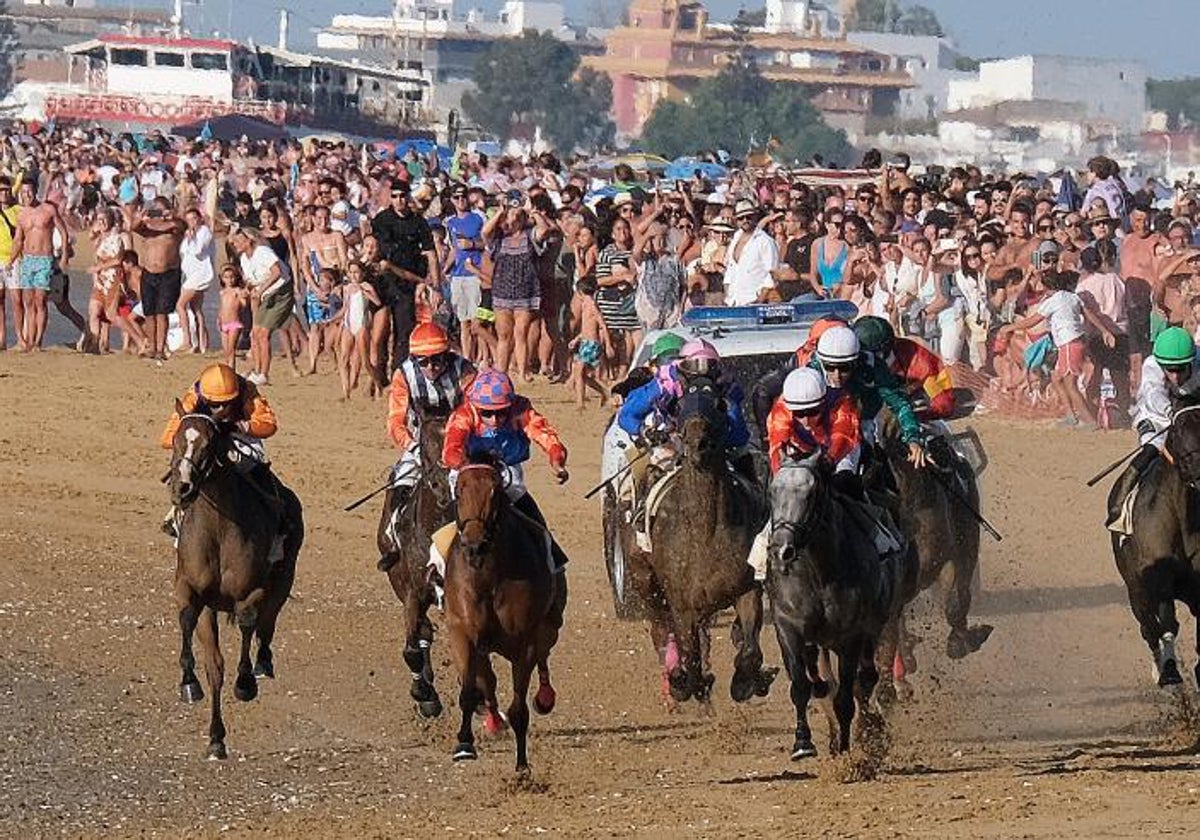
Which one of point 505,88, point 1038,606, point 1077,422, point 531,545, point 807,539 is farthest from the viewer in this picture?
point 505,88

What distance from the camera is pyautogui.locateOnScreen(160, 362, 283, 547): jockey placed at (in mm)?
13578

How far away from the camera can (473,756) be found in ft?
41.9

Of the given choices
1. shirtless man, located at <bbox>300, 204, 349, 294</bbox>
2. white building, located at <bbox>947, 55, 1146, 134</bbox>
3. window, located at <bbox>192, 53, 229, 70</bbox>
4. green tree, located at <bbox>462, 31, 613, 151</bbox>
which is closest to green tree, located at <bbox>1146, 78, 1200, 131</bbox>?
white building, located at <bbox>947, 55, 1146, 134</bbox>

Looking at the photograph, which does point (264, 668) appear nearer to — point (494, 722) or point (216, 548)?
point (216, 548)

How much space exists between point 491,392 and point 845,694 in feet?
7.23

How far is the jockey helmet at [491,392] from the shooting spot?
12.9 m

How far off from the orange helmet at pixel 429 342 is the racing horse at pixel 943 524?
2.27 meters

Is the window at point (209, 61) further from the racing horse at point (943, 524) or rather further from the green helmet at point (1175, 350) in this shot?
the green helmet at point (1175, 350)

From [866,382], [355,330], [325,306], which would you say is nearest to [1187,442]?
[866,382]

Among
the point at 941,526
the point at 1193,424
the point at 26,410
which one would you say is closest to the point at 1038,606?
the point at 941,526

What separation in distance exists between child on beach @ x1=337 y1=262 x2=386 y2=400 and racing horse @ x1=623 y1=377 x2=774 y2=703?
41.2 ft

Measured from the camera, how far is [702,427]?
43.5ft

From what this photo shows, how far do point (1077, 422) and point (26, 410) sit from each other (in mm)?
9769

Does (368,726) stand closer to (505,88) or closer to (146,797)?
(146,797)
